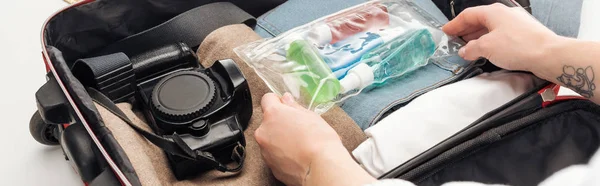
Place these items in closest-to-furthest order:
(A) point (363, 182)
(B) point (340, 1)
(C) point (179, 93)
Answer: (A) point (363, 182)
(C) point (179, 93)
(B) point (340, 1)

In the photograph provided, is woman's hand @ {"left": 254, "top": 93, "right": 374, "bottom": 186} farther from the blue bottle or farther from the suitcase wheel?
the suitcase wheel

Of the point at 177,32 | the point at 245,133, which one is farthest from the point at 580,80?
the point at 177,32

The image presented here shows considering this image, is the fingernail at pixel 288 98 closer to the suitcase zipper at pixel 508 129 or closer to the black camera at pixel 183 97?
the black camera at pixel 183 97

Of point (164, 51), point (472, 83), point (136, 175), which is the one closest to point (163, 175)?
point (136, 175)

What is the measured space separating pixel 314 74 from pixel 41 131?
0.38 m

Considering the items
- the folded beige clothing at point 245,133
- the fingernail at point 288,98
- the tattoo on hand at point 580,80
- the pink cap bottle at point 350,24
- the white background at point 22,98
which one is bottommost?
the white background at point 22,98

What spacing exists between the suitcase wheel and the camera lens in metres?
0.22

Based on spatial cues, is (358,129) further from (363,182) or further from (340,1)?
(340,1)

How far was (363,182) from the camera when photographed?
454 mm

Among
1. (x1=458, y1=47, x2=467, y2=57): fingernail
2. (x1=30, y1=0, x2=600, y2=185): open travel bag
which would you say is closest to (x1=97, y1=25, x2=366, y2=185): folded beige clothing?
(x1=30, y1=0, x2=600, y2=185): open travel bag

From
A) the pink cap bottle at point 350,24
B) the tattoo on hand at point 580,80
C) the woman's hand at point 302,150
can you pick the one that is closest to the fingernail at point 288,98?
the woman's hand at point 302,150

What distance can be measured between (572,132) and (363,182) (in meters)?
0.22

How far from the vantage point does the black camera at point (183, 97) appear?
0.54 meters

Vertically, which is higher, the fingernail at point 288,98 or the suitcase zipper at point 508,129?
the fingernail at point 288,98
